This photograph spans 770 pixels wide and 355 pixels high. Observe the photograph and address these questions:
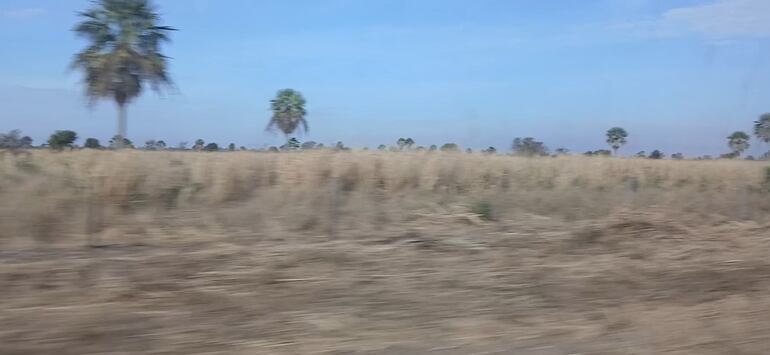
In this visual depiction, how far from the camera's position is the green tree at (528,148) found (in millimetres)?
26323

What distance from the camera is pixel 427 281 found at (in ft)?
27.2

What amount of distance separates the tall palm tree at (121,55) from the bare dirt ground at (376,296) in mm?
15695

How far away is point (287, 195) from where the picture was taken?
46.9 ft

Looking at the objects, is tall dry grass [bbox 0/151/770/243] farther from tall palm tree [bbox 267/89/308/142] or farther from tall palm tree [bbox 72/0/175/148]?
tall palm tree [bbox 267/89/308/142]

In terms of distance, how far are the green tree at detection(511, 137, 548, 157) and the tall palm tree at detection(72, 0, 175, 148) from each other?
41.2 feet

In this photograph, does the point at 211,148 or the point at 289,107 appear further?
the point at 289,107

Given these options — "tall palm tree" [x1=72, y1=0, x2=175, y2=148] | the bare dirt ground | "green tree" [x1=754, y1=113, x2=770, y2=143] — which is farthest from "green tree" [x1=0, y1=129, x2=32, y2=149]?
"green tree" [x1=754, y1=113, x2=770, y2=143]

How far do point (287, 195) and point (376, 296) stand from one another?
23.1ft

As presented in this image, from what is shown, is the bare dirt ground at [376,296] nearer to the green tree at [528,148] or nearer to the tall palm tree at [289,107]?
the green tree at [528,148]

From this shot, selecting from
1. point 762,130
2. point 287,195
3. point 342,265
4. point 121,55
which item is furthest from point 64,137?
point 762,130

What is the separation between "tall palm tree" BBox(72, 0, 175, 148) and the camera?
79.7 feet

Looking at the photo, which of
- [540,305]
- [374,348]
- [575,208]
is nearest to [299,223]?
[540,305]

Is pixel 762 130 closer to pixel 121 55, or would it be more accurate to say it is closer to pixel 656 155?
pixel 656 155

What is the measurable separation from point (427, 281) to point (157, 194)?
6.41 metres
